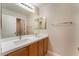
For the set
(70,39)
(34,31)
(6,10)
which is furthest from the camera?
(34,31)

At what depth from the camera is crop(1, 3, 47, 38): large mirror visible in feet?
5.89

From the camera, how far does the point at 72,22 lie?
7.19 ft

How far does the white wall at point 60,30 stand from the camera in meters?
2.12

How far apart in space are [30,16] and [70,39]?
1045mm

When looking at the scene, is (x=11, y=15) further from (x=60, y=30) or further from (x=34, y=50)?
(x=60, y=30)

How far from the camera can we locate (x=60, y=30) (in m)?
2.28

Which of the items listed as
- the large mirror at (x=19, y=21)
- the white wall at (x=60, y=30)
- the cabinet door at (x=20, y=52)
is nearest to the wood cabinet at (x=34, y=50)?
the cabinet door at (x=20, y=52)

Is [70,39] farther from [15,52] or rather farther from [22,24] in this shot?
Result: [15,52]

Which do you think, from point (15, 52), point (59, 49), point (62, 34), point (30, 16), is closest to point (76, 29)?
point (62, 34)

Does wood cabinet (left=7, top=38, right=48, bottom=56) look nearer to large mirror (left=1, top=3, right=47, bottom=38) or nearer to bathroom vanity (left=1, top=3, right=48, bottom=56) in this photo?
bathroom vanity (left=1, top=3, right=48, bottom=56)

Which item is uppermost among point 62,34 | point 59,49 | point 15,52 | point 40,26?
point 40,26

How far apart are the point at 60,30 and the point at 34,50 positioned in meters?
0.77

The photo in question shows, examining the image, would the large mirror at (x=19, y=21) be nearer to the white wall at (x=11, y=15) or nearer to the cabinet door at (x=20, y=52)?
the white wall at (x=11, y=15)

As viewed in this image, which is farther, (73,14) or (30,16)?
(30,16)
